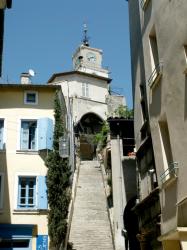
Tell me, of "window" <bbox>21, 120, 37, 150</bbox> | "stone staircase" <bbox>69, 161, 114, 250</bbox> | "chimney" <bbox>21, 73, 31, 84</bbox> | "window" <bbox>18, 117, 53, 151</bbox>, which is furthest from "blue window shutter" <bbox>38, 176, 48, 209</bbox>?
"chimney" <bbox>21, 73, 31, 84</bbox>

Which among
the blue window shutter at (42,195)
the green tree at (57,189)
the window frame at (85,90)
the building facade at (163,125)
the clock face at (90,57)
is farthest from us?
the clock face at (90,57)

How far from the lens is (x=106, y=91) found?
55281 mm

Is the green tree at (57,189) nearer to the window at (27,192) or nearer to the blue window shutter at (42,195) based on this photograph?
the blue window shutter at (42,195)

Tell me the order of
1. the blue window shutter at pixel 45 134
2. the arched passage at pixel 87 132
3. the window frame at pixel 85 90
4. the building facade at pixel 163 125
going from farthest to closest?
the window frame at pixel 85 90, the arched passage at pixel 87 132, the blue window shutter at pixel 45 134, the building facade at pixel 163 125

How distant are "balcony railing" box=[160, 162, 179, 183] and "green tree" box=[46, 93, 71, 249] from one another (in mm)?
10438

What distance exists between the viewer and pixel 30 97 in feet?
77.6

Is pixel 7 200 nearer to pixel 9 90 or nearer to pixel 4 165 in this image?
pixel 4 165

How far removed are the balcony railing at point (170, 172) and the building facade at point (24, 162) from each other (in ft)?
35.9

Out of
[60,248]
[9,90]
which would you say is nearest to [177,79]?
[60,248]

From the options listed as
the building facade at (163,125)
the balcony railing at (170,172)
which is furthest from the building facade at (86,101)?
the balcony railing at (170,172)

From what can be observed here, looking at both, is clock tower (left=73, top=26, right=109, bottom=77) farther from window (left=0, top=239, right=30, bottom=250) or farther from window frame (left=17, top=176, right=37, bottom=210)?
window (left=0, top=239, right=30, bottom=250)

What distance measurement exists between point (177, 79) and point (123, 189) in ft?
36.2

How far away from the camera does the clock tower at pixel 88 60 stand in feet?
209

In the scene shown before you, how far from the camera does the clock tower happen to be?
63688 millimetres
